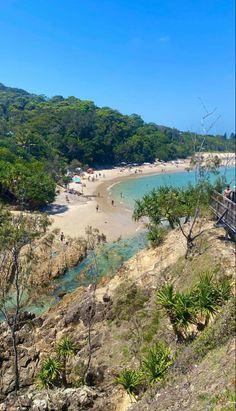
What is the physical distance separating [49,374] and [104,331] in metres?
3.63

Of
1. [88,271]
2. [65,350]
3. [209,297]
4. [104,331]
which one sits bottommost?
[65,350]

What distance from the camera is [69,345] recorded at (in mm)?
19641

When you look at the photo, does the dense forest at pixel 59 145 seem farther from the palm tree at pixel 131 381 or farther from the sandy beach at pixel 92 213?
the palm tree at pixel 131 381

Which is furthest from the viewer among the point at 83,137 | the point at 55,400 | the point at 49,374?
the point at 83,137

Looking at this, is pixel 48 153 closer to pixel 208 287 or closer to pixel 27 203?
pixel 27 203

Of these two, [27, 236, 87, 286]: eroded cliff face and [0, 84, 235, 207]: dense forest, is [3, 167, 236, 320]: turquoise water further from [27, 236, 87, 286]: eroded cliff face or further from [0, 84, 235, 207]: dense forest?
[0, 84, 235, 207]: dense forest

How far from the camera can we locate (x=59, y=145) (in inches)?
4432

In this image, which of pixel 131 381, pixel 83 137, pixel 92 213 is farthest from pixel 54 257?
pixel 83 137

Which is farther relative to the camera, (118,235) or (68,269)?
(118,235)

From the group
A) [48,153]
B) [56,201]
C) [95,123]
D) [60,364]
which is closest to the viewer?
[60,364]

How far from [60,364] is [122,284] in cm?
681

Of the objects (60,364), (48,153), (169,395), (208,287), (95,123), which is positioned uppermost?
(95,123)

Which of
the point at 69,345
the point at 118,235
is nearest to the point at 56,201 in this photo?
the point at 118,235

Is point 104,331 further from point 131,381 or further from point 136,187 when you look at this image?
point 136,187
